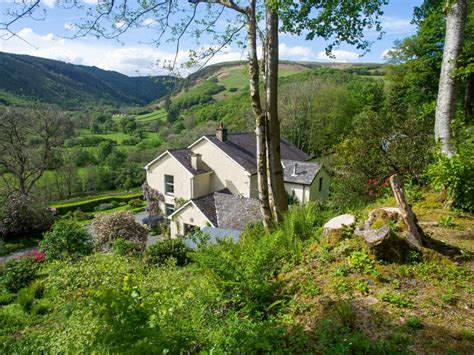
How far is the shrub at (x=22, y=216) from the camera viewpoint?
78.0ft

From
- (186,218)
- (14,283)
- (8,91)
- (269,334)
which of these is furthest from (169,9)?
(8,91)

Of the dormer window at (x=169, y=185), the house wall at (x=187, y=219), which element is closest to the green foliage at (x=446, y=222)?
the house wall at (x=187, y=219)

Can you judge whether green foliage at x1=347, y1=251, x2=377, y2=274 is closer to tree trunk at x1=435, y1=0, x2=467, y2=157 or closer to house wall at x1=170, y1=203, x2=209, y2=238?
tree trunk at x1=435, y1=0, x2=467, y2=157

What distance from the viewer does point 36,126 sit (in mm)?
31359

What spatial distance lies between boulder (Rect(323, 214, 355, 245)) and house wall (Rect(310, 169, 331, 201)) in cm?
1764

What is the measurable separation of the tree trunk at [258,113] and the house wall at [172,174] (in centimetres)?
1705

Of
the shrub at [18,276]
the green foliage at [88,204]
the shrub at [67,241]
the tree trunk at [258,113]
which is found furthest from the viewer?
the green foliage at [88,204]

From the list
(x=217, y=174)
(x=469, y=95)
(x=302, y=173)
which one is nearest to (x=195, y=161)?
(x=217, y=174)

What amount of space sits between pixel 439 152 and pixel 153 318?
619cm

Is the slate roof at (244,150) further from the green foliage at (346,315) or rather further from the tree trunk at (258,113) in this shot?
the green foliage at (346,315)

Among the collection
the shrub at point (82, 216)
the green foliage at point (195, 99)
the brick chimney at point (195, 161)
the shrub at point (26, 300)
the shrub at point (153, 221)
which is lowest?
the shrub at point (82, 216)

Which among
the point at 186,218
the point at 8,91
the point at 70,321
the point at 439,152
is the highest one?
the point at 8,91

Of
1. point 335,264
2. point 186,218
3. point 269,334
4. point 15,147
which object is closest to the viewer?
point 269,334

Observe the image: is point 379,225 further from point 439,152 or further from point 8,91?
point 8,91
